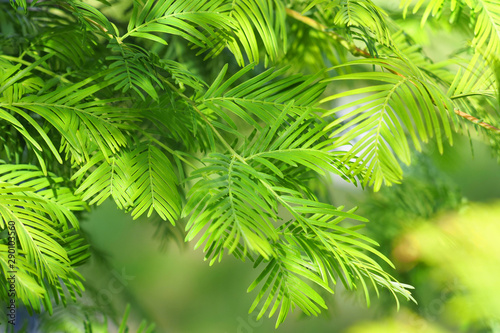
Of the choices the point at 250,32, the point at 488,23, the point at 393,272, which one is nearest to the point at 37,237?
the point at 250,32

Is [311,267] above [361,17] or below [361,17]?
below

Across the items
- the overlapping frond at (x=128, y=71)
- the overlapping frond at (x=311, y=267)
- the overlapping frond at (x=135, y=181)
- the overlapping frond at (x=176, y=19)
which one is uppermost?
the overlapping frond at (x=176, y=19)

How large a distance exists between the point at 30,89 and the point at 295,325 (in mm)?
655

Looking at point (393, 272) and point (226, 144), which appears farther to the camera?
point (393, 272)

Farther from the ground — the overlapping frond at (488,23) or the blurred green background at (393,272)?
the overlapping frond at (488,23)

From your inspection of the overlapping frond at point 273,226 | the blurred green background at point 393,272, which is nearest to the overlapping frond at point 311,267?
the overlapping frond at point 273,226

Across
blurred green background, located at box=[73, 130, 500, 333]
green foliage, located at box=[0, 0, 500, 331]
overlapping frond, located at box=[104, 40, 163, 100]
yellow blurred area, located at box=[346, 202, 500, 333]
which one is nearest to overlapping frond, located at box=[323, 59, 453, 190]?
green foliage, located at box=[0, 0, 500, 331]

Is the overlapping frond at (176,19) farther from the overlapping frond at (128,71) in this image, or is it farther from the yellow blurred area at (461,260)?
the yellow blurred area at (461,260)

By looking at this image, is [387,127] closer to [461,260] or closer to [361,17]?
[361,17]

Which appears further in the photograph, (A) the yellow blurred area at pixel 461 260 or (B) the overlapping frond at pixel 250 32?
(A) the yellow blurred area at pixel 461 260

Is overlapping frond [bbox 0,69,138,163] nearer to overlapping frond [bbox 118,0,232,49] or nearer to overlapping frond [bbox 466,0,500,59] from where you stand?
overlapping frond [bbox 118,0,232,49]

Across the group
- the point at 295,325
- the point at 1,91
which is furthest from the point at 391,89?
the point at 295,325

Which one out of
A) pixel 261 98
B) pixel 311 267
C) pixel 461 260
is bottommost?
pixel 461 260

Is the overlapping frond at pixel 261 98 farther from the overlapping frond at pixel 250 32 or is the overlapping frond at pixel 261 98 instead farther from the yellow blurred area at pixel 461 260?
the yellow blurred area at pixel 461 260
